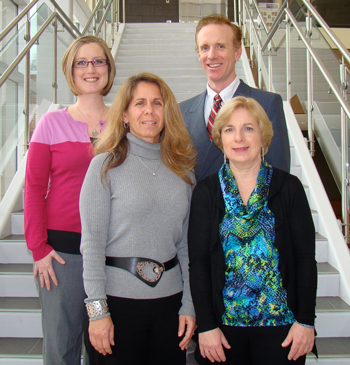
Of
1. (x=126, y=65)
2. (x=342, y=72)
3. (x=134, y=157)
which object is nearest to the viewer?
(x=134, y=157)

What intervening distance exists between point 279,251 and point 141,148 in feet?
2.01

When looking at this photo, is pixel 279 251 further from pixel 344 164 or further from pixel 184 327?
pixel 344 164

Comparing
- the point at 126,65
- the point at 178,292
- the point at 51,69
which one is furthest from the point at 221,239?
the point at 126,65

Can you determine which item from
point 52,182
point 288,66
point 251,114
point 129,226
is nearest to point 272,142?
point 251,114

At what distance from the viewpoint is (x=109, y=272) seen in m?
1.17

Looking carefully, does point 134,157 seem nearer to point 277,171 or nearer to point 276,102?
point 277,171

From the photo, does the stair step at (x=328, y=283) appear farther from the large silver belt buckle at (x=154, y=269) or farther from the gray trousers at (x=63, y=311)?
the gray trousers at (x=63, y=311)

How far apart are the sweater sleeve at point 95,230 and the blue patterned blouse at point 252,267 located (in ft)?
1.35

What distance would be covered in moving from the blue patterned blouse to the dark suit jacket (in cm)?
28

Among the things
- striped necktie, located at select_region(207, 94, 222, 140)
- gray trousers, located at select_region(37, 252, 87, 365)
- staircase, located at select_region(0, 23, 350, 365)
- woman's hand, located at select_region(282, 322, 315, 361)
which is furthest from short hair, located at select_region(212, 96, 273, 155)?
gray trousers, located at select_region(37, 252, 87, 365)

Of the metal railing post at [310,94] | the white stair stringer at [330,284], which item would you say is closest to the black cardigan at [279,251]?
the white stair stringer at [330,284]

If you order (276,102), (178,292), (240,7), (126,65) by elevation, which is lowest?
(178,292)

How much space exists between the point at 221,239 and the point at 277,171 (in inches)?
12.6

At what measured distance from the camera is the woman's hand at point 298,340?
3.67 feet
